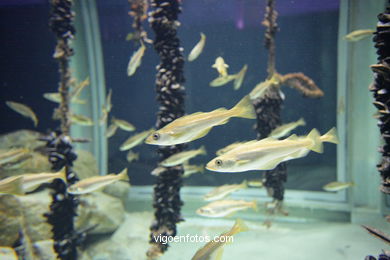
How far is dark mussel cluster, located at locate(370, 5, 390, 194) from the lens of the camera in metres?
1.94

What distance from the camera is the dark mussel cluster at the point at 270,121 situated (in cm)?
449

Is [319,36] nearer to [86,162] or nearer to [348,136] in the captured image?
[348,136]

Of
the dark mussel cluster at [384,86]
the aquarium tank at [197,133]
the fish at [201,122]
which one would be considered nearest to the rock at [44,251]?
the aquarium tank at [197,133]

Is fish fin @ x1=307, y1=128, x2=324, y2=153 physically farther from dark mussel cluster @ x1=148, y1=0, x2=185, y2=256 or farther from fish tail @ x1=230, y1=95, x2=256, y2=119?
dark mussel cluster @ x1=148, y1=0, x2=185, y2=256

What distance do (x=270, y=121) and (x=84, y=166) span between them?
18.7 ft

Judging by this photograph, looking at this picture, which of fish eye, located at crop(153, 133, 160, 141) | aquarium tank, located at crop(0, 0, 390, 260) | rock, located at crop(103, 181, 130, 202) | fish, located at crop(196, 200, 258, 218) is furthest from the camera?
rock, located at crop(103, 181, 130, 202)

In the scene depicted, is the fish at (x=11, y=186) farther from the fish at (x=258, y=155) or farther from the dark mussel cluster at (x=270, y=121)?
the dark mussel cluster at (x=270, y=121)

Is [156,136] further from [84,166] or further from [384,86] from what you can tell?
[84,166]

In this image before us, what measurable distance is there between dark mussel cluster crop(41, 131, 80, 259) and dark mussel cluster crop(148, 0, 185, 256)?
1443 millimetres

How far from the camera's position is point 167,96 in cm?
369

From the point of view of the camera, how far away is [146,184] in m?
9.13

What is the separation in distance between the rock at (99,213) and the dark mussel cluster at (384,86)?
5.66 m

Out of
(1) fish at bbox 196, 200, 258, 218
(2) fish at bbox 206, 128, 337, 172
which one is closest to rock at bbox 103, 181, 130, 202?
(1) fish at bbox 196, 200, 258, 218

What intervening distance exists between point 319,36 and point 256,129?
540 centimetres
